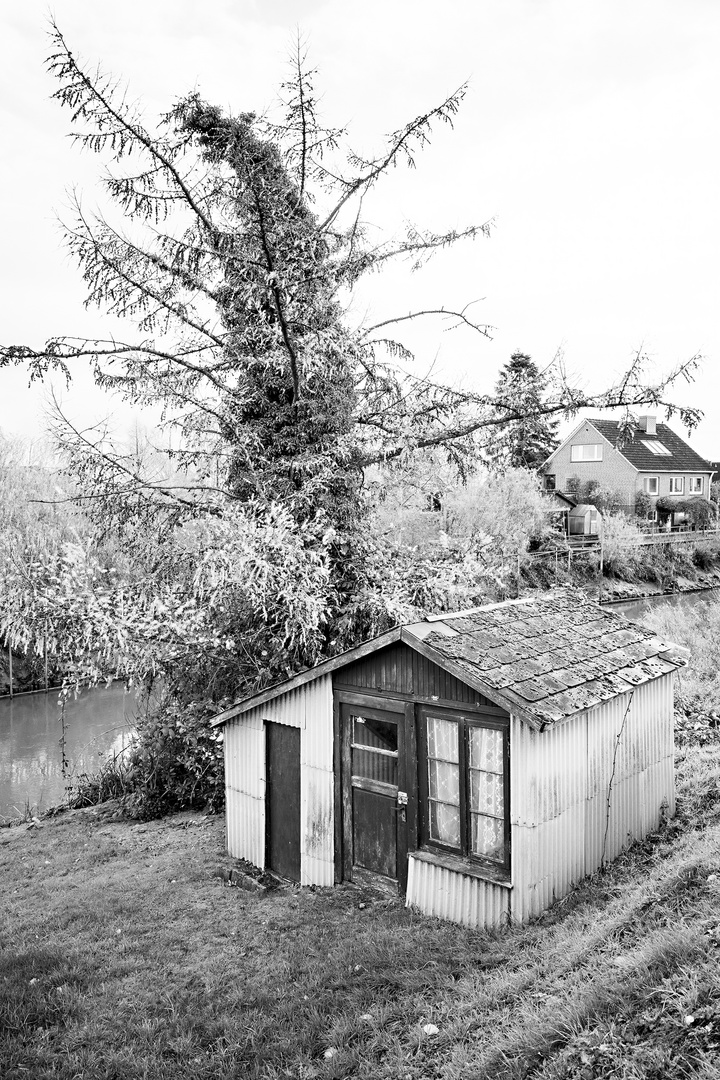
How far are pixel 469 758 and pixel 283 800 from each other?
305 centimetres

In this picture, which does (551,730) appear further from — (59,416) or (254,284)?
(59,416)

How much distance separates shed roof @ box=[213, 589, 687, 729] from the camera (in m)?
6.75

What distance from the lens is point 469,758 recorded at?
7027mm

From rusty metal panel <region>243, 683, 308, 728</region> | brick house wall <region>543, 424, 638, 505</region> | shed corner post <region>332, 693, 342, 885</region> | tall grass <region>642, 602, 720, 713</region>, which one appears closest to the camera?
shed corner post <region>332, 693, 342, 885</region>

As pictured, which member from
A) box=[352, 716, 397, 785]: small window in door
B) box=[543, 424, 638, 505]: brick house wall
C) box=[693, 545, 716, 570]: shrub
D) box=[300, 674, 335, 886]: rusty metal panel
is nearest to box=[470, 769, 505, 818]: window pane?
box=[352, 716, 397, 785]: small window in door

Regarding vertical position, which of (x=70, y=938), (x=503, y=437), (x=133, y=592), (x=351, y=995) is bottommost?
(x=70, y=938)

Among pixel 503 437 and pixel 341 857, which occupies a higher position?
pixel 503 437

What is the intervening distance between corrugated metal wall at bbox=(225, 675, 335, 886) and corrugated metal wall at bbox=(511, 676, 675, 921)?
99.5 inches

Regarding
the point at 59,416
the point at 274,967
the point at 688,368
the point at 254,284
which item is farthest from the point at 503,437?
the point at 274,967

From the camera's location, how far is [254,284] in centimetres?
1065

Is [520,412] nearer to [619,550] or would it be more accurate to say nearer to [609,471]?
[619,550]

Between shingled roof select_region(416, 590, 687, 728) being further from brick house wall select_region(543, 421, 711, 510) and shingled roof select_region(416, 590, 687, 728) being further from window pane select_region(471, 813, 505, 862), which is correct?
brick house wall select_region(543, 421, 711, 510)

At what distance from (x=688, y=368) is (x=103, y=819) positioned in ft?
39.0

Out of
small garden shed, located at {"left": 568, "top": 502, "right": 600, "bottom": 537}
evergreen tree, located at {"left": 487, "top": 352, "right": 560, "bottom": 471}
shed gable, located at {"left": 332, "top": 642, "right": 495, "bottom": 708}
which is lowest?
shed gable, located at {"left": 332, "top": 642, "right": 495, "bottom": 708}
